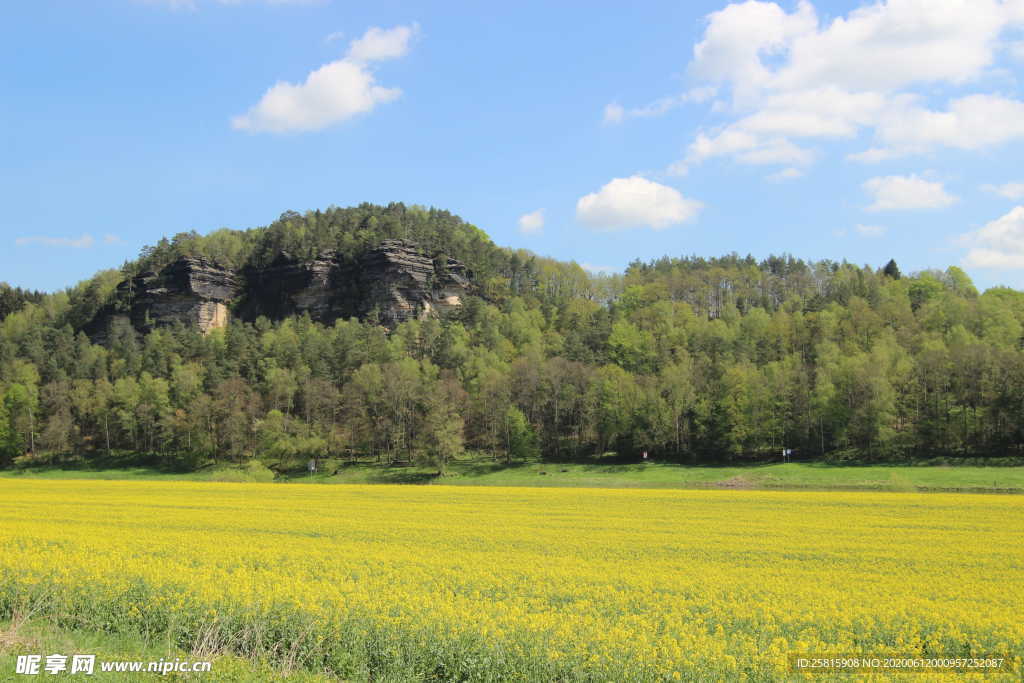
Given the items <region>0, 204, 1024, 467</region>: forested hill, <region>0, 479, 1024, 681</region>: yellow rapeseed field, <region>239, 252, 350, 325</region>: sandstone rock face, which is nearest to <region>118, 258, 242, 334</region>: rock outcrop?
<region>239, 252, 350, 325</region>: sandstone rock face

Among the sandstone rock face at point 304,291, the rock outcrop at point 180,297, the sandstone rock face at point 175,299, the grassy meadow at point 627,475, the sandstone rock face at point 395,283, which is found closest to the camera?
the grassy meadow at point 627,475

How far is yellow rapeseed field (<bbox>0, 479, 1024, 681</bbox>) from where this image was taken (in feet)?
50.2

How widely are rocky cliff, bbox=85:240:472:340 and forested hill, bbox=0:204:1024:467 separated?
477 cm

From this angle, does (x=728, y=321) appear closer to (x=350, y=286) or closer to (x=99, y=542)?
(x=350, y=286)

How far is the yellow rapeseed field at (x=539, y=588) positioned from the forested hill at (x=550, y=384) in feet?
171

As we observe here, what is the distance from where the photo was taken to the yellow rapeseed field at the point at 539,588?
50.2ft

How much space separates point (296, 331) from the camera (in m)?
Result: 156

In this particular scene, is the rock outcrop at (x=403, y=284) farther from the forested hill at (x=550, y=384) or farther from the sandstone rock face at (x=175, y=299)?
the sandstone rock face at (x=175, y=299)

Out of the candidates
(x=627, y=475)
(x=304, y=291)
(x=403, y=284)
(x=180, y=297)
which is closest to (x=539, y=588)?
(x=627, y=475)

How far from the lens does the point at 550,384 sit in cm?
11038

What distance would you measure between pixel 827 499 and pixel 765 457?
143ft

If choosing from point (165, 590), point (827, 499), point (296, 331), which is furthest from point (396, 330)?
point (165, 590)

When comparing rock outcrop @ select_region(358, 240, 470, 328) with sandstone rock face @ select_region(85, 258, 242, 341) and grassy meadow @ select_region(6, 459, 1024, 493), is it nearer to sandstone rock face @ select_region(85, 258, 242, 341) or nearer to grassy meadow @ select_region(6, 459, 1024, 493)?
sandstone rock face @ select_region(85, 258, 242, 341)

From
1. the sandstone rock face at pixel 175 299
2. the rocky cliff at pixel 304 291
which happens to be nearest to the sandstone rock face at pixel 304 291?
the rocky cliff at pixel 304 291
